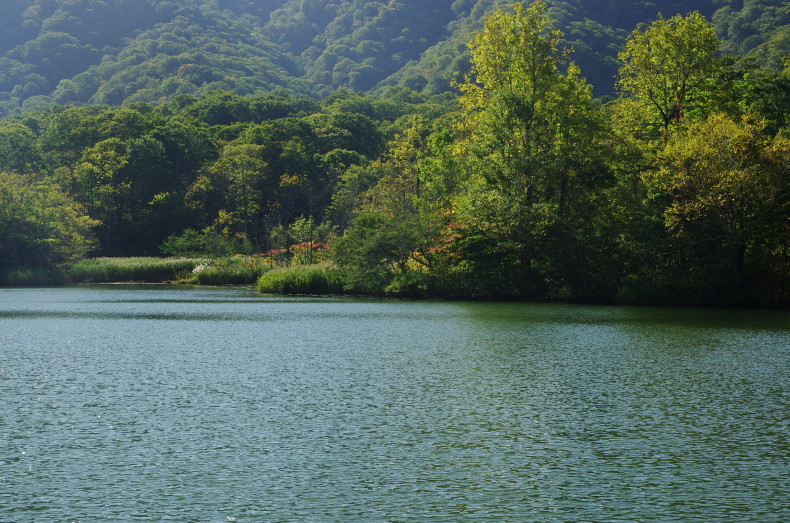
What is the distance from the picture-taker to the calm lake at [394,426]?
8.96 meters

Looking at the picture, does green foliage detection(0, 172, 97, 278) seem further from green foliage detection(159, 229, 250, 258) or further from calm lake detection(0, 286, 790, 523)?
calm lake detection(0, 286, 790, 523)

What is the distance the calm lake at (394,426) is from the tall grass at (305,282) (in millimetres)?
22639

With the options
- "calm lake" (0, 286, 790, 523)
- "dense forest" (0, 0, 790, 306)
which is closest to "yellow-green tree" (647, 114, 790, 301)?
"dense forest" (0, 0, 790, 306)

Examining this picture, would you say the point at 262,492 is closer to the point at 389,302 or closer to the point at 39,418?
the point at 39,418

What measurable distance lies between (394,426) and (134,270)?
55.0 meters

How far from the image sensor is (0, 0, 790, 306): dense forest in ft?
124

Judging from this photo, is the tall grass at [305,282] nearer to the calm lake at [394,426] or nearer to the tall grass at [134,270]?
the tall grass at [134,270]

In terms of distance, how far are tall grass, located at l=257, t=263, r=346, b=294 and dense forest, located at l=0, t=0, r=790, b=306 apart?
922 mm

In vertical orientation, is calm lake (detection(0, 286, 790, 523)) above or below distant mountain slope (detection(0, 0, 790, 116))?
below

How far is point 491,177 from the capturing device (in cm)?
4306

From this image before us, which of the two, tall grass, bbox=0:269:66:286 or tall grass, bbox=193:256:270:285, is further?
tall grass, bbox=0:269:66:286

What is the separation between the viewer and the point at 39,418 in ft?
43.1

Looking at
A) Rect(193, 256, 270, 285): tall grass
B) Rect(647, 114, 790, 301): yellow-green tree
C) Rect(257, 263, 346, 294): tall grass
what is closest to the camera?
Rect(647, 114, 790, 301): yellow-green tree

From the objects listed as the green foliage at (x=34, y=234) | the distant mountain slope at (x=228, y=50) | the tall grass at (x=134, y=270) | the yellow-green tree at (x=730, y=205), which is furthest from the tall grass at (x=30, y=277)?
the distant mountain slope at (x=228, y=50)
